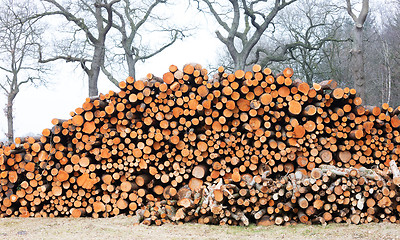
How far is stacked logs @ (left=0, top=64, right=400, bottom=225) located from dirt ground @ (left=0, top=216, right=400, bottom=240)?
532mm

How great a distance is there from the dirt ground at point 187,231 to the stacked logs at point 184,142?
1.75 ft

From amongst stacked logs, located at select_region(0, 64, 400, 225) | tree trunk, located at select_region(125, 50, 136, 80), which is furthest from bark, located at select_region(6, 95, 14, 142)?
stacked logs, located at select_region(0, 64, 400, 225)

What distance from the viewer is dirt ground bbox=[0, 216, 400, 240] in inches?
179

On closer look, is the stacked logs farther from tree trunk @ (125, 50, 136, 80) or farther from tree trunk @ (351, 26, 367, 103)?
tree trunk @ (125, 50, 136, 80)

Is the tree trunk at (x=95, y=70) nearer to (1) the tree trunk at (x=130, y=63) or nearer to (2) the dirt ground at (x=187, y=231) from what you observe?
(1) the tree trunk at (x=130, y=63)

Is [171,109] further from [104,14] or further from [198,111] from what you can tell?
[104,14]

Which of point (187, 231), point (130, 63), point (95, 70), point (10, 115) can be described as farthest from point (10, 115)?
point (187, 231)

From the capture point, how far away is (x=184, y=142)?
19.4ft

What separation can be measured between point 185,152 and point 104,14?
12725mm

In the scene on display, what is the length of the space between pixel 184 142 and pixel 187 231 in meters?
1.59

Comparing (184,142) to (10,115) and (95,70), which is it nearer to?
(95,70)

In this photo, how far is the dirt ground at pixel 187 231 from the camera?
179 inches

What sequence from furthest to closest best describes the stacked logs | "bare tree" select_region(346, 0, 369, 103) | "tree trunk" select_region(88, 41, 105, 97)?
"tree trunk" select_region(88, 41, 105, 97) → "bare tree" select_region(346, 0, 369, 103) → the stacked logs

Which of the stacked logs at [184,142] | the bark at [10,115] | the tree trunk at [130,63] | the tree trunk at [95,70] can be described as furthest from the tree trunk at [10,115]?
the stacked logs at [184,142]
